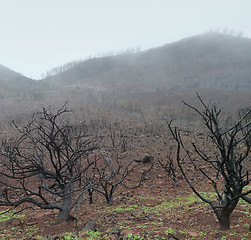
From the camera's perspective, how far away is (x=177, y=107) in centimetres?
3775

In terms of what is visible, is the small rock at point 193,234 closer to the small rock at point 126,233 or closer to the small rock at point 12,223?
the small rock at point 126,233

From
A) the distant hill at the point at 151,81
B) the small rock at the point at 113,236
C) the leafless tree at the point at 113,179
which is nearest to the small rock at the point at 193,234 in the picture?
the small rock at the point at 113,236

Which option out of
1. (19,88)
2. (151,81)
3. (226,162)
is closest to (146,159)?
(226,162)

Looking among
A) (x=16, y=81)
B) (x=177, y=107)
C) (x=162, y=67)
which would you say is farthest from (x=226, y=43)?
(x=16, y=81)

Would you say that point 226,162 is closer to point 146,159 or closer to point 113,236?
point 113,236

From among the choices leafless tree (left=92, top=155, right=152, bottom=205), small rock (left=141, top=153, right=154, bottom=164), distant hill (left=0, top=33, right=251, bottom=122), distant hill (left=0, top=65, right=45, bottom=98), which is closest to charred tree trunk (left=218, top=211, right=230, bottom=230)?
leafless tree (left=92, top=155, right=152, bottom=205)

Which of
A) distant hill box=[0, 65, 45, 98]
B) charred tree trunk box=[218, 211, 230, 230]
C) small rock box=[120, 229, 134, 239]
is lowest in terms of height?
small rock box=[120, 229, 134, 239]

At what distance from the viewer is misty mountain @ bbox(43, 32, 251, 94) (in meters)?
59.5

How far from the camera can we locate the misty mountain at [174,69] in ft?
195

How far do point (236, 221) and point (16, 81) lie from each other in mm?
64227

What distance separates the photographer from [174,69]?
250 feet

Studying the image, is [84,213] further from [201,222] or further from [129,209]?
[201,222]

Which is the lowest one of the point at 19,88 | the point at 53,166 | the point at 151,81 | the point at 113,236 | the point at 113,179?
the point at 113,179

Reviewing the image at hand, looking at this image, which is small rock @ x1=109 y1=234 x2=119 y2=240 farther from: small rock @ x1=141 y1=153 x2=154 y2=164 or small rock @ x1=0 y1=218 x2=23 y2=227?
small rock @ x1=141 y1=153 x2=154 y2=164
